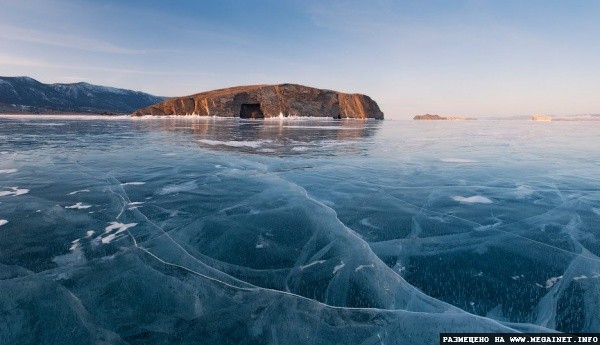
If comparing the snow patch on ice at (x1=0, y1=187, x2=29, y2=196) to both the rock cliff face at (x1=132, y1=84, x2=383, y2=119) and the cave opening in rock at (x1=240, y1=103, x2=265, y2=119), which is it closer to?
the rock cliff face at (x1=132, y1=84, x2=383, y2=119)

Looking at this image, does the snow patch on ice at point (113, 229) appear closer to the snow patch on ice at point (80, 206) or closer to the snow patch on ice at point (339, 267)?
the snow patch on ice at point (80, 206)

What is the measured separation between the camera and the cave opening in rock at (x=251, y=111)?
10522cm

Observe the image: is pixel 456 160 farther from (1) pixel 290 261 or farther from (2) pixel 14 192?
(2) pixel 14 192

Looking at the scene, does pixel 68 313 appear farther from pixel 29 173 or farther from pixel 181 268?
pixel 29 173

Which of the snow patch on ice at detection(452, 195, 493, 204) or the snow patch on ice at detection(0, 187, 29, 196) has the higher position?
the snow patch on ice at detection(452, 195, 493, 204)

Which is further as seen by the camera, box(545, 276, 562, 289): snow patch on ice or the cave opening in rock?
the cave opening in rock

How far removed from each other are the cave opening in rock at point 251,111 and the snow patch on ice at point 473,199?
101544mm

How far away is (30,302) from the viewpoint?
3143 mm

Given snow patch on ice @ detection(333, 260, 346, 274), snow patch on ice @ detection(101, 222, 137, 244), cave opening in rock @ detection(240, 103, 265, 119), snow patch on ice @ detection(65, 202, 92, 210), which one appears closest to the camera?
snow patch on ice @ detection(333, 260, 346, 274)

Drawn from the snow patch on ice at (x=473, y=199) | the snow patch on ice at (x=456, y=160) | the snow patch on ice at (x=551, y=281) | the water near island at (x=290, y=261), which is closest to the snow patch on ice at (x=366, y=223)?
the water near island at (x=290, y=261)

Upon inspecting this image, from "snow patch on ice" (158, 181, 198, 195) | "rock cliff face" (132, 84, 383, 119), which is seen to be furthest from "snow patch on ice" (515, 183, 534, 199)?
"rock cliff face" (132, 84, 383, 119)

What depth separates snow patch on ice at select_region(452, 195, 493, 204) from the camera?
6.62 m

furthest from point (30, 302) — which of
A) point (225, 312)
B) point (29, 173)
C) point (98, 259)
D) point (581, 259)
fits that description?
point (29, 173)

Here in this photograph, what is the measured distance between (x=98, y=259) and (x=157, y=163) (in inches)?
297
